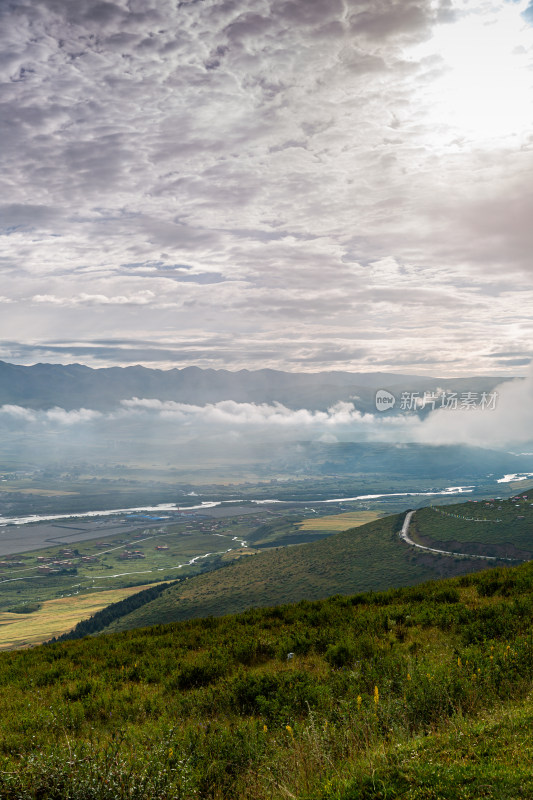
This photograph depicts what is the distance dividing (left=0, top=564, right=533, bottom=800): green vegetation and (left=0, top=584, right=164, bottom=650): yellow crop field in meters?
109

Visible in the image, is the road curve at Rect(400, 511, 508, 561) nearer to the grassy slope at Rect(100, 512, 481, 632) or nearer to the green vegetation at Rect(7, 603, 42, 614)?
the grassy slope at Rect(100, 512, 481, 632)

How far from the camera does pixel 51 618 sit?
134 meters

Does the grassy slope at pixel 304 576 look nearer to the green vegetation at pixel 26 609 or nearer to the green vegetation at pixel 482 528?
the green vegetation at pixel 482 528

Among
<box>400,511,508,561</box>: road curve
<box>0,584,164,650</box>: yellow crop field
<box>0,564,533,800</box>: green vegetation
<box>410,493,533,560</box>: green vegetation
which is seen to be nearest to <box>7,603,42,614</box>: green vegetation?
<box>0,584,164,650</box>: yellow crop field

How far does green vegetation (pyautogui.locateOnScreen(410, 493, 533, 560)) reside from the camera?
274 ft

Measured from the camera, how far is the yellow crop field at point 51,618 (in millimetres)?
108281

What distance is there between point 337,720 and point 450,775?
2.96 m

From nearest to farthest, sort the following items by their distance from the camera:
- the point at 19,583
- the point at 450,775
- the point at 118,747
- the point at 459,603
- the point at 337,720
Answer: the point at 450,775 → the point at 118,747 → the point at 337,720 → the point at 459,603 → the point at 19,583

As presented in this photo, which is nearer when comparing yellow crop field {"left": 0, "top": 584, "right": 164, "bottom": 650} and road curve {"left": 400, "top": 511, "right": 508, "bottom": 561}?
road curve {"left": 400, "top": 511, "right": 508, "bottom": 561}

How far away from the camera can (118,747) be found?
791cm

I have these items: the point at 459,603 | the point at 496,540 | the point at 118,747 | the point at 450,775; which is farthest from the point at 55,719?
the point at 496,540

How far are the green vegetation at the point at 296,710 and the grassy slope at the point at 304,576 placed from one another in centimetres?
5576

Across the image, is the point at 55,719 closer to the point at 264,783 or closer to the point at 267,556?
the point at 264,783

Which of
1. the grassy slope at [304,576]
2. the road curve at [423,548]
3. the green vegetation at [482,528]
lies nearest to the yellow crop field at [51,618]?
the grassy slope at [304,576]
